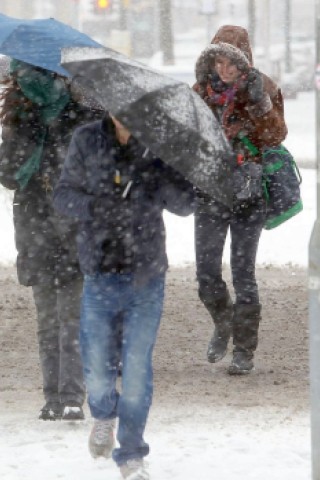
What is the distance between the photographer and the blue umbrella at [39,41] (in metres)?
6.05

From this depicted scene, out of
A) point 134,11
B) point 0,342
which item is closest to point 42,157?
point 0,342

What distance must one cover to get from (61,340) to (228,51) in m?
1.86

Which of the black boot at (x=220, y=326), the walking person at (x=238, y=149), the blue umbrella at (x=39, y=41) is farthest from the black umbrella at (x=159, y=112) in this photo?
the black boot at (x=220, y=326)

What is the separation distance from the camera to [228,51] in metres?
6.91

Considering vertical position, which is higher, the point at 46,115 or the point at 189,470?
the point at 46,115

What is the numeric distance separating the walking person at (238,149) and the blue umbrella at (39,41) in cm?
90

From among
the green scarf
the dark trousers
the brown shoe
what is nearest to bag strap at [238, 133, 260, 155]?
the green scarf

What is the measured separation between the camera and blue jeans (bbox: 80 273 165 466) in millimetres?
5234

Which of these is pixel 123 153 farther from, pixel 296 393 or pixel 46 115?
pixel 296 393

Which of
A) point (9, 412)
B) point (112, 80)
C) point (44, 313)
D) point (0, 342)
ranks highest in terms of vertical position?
point (112, 80)

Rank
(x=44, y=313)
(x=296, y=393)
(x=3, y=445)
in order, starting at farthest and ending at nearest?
(x=296, y=393) → (x=44, y=313) → (x=3, y=445)

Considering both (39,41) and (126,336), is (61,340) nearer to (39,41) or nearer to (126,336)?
(126,336)

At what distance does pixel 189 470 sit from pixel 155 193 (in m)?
1.22

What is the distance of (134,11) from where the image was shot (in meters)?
60.3
